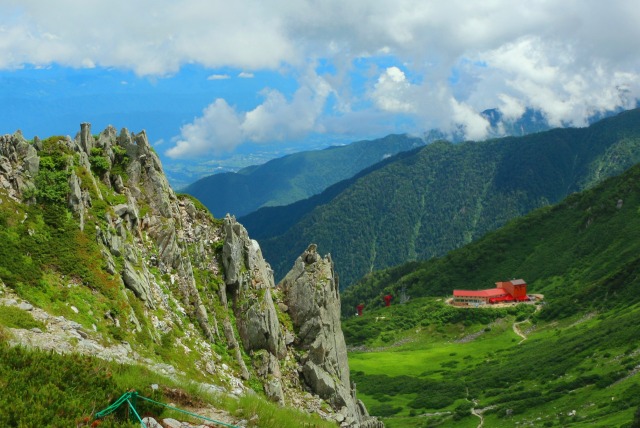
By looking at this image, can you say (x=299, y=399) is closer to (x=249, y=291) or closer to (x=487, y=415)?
(x=249, y=291)

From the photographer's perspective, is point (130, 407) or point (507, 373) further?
point (507, 373)

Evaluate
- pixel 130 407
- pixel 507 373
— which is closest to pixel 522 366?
pixel 507 373

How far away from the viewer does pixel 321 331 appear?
40.1 meters

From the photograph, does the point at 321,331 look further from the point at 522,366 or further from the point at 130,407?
the point at 522,366

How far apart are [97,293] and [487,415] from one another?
281ft

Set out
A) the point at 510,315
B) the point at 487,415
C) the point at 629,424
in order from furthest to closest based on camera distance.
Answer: the point at 510,315 → the point at 487,415 → the point at 629,424

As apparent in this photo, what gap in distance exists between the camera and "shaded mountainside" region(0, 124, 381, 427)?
26.9 meters

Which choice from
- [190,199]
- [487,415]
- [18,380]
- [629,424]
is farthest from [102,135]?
[487,415]

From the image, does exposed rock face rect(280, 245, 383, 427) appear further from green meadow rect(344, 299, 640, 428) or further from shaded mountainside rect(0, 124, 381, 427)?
green meadow rect(344, 299, 640, 428)

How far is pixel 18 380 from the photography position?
1523 centimetres

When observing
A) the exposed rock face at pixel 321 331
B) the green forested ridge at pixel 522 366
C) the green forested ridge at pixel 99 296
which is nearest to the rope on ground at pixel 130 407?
the green forested ridge at pixel 99 296

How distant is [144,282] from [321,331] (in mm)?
12953

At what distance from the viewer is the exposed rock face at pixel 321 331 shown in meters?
37.5

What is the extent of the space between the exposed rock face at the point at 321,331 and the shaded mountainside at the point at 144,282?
0.13 m
